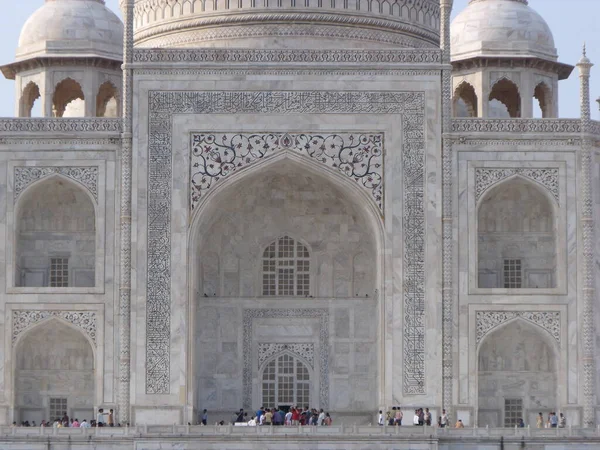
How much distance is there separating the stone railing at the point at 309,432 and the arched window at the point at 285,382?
3.20m

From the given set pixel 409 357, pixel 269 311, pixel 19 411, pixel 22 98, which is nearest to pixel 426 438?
pixel 409 357

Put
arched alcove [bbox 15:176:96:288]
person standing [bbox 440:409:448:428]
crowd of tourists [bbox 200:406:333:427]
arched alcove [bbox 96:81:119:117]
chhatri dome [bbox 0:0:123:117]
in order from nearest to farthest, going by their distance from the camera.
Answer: person standing [bbox 440:409:448:428]
crowd of tourists [bbox 200:406:333:427]
arched alcove [bbox 15:176:96:288]
chhatri dome [bbox 0:0:123:117]
arched alcove [bbox 96:81:119:117]

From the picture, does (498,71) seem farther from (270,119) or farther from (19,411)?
(19,411)

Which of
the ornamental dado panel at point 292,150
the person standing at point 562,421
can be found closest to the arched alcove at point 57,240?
the ornamental dado panel at point 292,150

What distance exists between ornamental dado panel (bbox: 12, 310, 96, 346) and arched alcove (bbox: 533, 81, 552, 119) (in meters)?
8.24

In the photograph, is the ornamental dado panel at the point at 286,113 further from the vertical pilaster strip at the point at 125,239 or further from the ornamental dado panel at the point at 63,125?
the ornamental dado panel at the point at 63,125

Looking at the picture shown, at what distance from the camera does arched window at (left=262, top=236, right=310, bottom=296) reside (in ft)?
91.6

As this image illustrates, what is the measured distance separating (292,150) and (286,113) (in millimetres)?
577

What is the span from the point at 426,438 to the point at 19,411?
21.2 feet

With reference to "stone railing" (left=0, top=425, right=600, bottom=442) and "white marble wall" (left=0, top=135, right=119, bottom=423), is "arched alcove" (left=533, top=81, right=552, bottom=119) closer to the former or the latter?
"stone railing" (left=0, top=425, right=600, bottom=442)

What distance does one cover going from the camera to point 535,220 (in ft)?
89.6

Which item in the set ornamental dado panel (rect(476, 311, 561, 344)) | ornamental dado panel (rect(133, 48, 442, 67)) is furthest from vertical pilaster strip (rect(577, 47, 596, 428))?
ornamental dado panel (rect(133, 48, 442, 67))

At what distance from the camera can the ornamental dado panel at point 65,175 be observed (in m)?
26.7

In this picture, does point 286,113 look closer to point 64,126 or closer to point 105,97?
point 64,126
